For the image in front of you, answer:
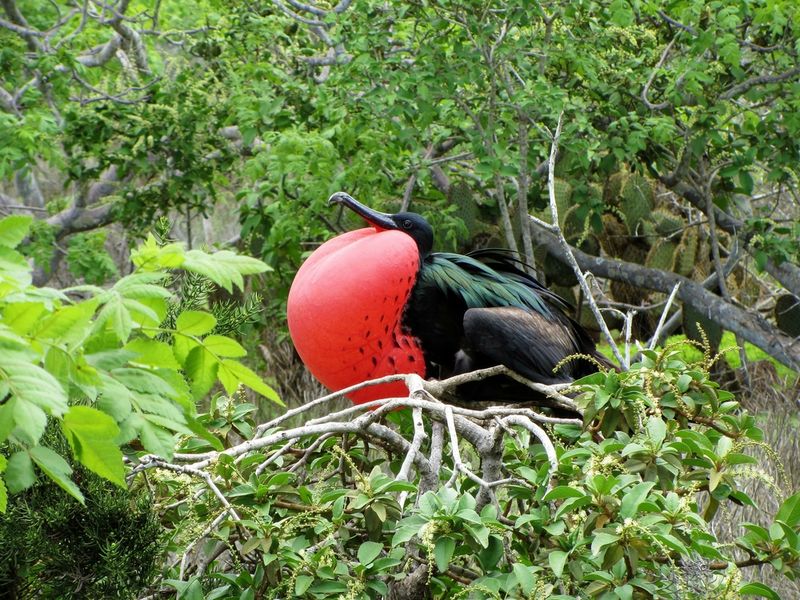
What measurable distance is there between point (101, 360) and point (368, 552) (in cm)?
46

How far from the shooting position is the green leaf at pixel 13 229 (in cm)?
100

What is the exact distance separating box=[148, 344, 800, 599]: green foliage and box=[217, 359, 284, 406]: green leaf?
0.79 ft

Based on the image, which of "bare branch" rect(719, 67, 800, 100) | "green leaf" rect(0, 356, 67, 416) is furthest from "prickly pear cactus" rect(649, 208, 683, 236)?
"green leaf" rect(0, 356, 67, 416)

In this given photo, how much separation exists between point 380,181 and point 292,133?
1.30ft

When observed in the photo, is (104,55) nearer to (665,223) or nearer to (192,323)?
(665,223)

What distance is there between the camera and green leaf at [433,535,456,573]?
1.19 meters

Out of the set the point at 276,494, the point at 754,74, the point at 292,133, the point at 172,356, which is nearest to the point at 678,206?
the point at 754,74

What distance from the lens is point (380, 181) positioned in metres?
3.79

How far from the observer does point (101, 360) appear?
0.96 metres

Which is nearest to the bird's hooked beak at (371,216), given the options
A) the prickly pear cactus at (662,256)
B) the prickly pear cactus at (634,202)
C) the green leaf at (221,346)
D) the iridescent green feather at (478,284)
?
the iridescent green feather at (478,284)

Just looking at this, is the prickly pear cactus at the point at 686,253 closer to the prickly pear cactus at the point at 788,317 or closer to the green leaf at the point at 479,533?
the prickly pear cactus at the point at 788,317

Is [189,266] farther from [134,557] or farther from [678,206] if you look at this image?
[678,206]

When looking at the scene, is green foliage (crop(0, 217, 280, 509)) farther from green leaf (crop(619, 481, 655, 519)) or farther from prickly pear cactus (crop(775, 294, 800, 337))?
prickly pear cactus (crop(775, 294, 800, 337))

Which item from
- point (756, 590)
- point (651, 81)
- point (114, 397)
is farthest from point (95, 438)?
point (651, 81)
